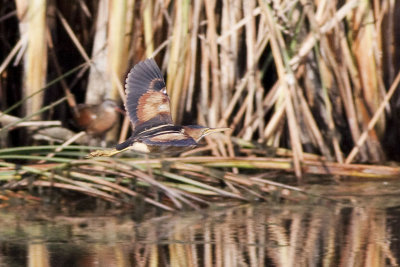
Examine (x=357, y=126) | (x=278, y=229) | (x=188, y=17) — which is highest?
(x=188, y=17)

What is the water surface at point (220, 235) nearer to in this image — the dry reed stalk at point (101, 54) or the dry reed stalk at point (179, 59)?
the dry reed stalk at point (179, 59)

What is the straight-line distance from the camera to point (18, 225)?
4.38 metres

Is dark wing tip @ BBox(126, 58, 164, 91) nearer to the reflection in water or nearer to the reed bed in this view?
the reflection in water

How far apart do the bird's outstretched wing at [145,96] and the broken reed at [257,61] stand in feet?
4.10

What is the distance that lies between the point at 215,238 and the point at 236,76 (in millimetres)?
1862

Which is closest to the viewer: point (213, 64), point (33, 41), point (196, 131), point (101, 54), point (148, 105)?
point (196, 131)

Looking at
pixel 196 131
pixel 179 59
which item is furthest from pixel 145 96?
pixel 179 59

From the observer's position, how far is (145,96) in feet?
13.5

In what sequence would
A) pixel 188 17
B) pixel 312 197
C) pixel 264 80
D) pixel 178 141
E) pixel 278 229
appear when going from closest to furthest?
pixel 178 141 → pixel 278 229 → pixel 312 197 → pixel 188 17 → pixel 264 80

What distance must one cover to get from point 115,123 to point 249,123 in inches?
36.6

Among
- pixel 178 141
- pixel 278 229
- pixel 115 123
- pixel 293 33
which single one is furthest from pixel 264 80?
pixel 178 141

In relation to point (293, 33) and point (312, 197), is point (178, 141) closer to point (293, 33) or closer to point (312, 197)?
point (312, 197)

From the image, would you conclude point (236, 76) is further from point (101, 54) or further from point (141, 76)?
point (141, 76)

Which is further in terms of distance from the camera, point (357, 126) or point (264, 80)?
point (264, 80)
